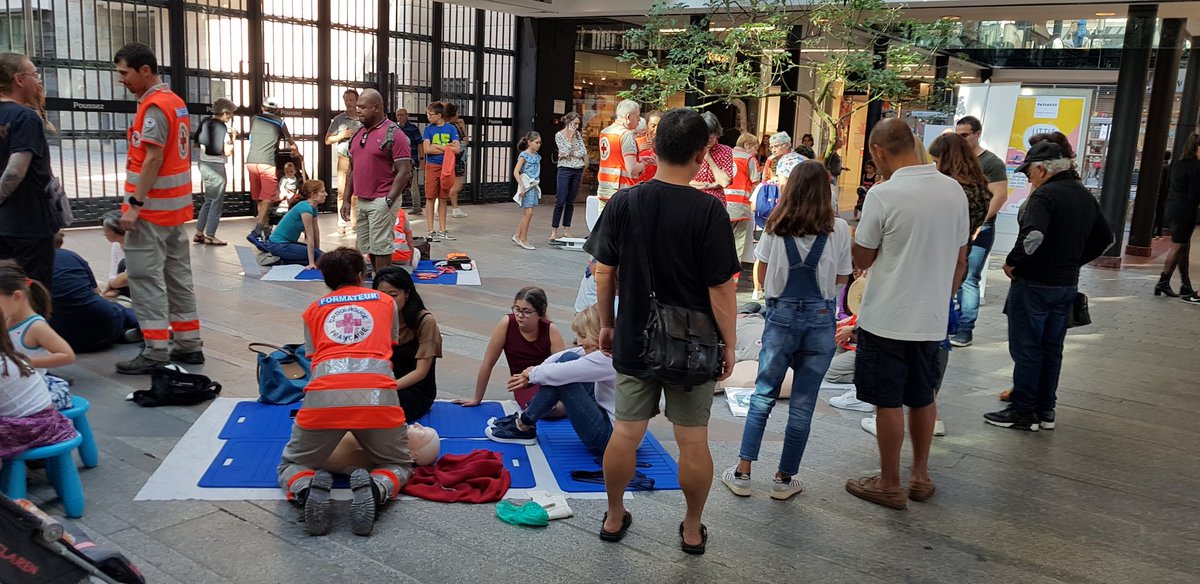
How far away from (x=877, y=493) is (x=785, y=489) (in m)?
0.40

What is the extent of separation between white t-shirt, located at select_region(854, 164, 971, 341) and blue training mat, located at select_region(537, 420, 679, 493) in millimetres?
1162

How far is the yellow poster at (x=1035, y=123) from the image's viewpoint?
10.7 metres

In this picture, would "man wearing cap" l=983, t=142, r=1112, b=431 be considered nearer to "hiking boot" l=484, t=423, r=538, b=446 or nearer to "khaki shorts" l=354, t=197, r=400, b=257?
"hiking boot" l=484, t=423, r=538, b=446

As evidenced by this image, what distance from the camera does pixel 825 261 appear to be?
13.1 feet

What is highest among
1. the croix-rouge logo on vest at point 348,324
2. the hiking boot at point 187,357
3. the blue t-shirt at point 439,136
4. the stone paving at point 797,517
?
the blue t-shirt at point 439,136

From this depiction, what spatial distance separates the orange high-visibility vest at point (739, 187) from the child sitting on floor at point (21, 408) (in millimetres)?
6268

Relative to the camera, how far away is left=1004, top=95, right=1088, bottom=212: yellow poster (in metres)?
10.7

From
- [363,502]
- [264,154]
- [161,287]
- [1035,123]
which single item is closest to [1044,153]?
[363,502]

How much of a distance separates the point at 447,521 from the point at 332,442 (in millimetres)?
567

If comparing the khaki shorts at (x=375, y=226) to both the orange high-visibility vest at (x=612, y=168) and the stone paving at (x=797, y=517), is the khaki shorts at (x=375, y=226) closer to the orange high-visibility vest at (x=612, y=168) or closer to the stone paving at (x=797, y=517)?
the stone paving at (x=797, y=517)

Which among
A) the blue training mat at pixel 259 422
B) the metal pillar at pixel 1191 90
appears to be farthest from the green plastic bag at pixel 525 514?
the metal pillar at pixel 1191 90

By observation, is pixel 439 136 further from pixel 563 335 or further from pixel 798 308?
pixel 798 308

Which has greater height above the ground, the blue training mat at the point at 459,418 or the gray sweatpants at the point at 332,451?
the gray sweatpants at the point at 332,451

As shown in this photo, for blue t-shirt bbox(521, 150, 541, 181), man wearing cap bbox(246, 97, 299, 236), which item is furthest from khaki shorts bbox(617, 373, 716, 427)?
man wearing cap bbox(246, 97, 299, 236)
